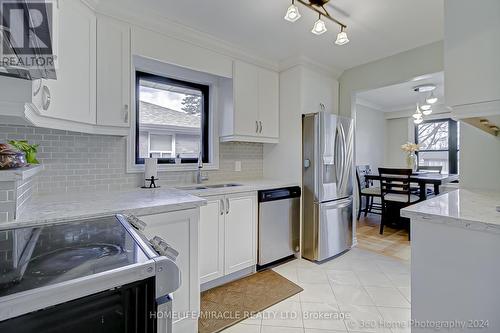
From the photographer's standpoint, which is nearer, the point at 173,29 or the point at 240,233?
the point at 173,29

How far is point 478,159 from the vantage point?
2057 millimetres

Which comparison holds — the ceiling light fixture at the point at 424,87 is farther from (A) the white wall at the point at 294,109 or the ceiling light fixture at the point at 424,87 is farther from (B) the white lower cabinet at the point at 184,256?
(B) the white lower cabinet at the point at 184,256

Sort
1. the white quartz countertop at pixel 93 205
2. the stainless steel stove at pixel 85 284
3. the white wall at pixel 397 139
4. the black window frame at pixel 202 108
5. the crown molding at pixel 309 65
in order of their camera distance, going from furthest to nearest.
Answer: the white wall at pixel 397 139 → the crown molding at pixel 309 65 → the black window frame at pixel 202 108 → the white quartz countertop at pixel 93 205 → the stainless steel stove at pixel 85 284

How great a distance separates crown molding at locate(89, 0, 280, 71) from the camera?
5.94 ft

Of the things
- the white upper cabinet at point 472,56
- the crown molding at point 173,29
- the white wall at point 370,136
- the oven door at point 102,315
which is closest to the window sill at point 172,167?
the crown molding at point 173,29

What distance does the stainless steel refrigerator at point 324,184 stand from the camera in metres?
2.67

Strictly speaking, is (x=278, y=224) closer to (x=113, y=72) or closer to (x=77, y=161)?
(x=77, y=161)

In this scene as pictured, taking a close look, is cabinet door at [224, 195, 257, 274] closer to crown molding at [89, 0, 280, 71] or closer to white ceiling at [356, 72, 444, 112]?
crown molding at [89, 0, 280, 71]

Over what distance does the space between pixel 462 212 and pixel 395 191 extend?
9.40ft

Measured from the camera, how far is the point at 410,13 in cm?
197

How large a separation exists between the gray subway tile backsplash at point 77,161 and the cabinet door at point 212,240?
0.65m

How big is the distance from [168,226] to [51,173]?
111 cm

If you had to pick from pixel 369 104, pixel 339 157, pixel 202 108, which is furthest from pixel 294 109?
pixel 369 104

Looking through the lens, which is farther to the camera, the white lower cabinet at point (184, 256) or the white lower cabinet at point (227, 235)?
the white lower cabinet at point (227, 235)
